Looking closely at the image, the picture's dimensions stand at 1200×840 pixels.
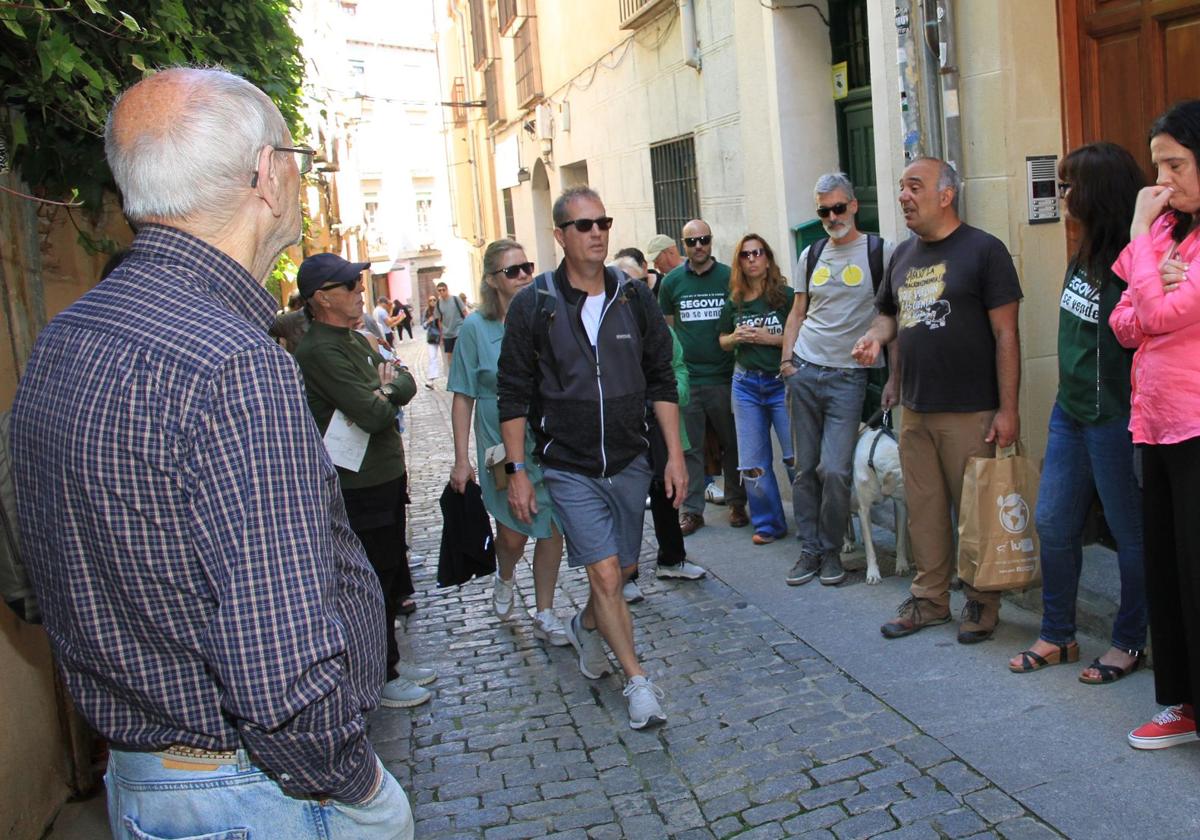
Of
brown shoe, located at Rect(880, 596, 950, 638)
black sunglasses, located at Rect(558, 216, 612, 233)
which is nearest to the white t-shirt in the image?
black sunglasses, located at Rect(558, 216, 612, 233)

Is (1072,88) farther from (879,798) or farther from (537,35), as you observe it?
(537,35)

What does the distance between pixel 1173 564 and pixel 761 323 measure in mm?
3393

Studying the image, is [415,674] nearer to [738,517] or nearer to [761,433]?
[761,433]

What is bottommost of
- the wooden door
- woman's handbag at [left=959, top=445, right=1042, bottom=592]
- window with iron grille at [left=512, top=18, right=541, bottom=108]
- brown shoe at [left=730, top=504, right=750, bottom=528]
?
brown shoe at [left=730, top=504, right=750, bottom=528]

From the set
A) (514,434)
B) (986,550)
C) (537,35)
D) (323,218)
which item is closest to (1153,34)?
(986,550)

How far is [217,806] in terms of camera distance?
1886 millimetres

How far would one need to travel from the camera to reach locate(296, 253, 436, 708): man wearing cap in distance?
195 inches

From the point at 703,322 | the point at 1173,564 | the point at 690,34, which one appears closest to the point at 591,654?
the point at 1173,564

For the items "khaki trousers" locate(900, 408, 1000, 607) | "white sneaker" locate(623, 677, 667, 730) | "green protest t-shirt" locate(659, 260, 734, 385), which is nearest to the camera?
"white sneaker" locate(623, 677, 667, 730)

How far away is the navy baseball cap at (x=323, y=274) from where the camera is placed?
4938 mm

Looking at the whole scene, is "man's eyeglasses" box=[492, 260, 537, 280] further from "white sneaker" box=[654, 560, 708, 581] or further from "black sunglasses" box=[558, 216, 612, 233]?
"white sneaker" box=[654, 560, 708, 581]

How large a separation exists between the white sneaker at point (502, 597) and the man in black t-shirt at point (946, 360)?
1.95 metres

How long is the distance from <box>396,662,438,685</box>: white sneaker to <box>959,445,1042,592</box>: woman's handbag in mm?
2427

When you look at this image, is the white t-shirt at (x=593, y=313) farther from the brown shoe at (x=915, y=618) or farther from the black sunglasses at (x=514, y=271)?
the brown shoe at (x=915, y=618)
